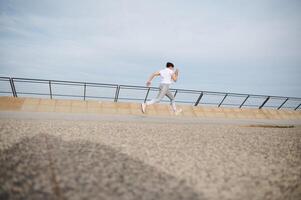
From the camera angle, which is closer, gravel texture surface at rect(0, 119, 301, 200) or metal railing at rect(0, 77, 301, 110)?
gravel texture surface at rect(0, 119, 301, 200)

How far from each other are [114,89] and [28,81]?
417 centimetres

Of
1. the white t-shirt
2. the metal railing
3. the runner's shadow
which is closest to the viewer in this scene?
the runner's shadow

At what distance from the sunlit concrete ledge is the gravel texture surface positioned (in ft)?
10.5

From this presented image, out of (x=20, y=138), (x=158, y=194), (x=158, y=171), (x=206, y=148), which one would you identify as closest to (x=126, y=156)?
(x=158, y=171)

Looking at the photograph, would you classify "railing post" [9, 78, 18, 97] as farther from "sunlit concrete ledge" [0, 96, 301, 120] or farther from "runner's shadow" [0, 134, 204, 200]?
"runner's shadow" [0, 134, 204, 200]

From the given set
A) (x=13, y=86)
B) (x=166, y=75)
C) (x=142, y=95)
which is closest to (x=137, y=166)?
(x=166, y=75)

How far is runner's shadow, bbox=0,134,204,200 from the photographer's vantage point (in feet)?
9.53

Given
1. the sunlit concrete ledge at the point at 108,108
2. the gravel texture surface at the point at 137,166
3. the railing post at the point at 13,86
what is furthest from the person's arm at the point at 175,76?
the railing post at the point at 13,86

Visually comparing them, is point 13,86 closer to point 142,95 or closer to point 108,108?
point 108,108

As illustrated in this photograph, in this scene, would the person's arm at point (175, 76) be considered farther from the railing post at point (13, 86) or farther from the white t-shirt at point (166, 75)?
the railing post at point (13, 86)

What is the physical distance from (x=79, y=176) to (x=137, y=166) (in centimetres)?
100

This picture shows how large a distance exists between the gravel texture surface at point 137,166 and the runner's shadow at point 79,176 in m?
0.01

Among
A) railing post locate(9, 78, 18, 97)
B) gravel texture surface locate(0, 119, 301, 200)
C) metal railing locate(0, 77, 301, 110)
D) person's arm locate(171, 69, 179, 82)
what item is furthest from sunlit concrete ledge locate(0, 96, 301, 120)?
gravel texture surface locate(0, 119, 301, 200)

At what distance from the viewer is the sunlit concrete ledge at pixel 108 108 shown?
9156 mm
